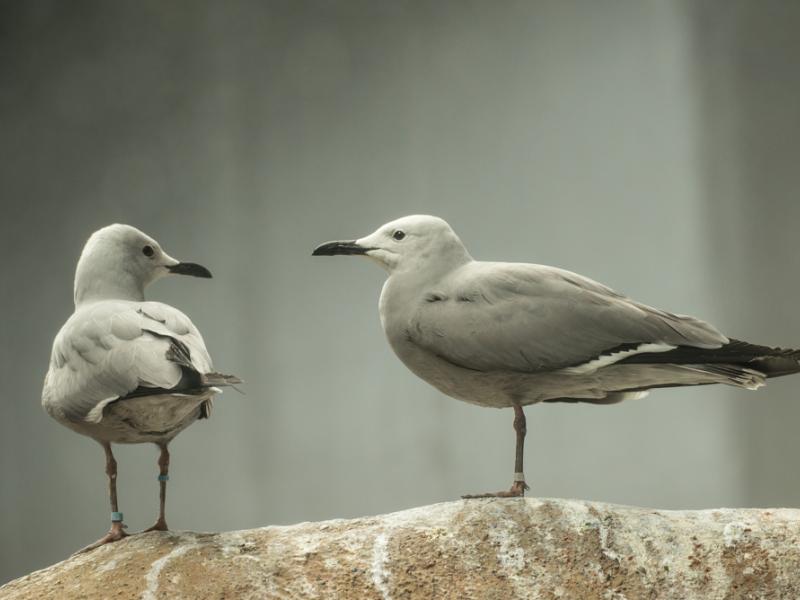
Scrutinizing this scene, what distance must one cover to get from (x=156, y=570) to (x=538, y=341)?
106 centimetres

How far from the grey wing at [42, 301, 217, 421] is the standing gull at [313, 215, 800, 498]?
545 millimetres

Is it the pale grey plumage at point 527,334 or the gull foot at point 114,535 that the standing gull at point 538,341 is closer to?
the pale grey plumage at point 527,334

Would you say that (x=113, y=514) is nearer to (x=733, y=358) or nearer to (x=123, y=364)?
(x=123, y=364)

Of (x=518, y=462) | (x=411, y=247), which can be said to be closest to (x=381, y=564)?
(x=518, y=462)

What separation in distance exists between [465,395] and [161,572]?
0.85m

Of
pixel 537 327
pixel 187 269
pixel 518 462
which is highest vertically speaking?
pixel 187 269

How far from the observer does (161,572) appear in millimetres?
2484

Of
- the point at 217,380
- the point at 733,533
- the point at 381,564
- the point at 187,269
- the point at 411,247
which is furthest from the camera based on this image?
the point at 187,269

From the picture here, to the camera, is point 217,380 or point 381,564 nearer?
point 217,380

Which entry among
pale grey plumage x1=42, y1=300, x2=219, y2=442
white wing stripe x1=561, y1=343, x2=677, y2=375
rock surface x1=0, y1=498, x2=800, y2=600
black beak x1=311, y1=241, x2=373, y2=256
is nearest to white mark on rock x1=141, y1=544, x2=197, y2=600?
rock surface x1=0, y1=498, x2=800, y2=600

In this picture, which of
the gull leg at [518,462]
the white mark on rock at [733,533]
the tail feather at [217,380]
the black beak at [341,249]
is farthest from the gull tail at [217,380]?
the white mark on rock at [733,533]

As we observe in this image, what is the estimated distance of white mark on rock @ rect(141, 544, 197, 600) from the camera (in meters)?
2.43

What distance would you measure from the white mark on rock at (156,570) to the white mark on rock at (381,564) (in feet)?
1.49

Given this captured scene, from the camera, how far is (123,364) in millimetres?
2424
